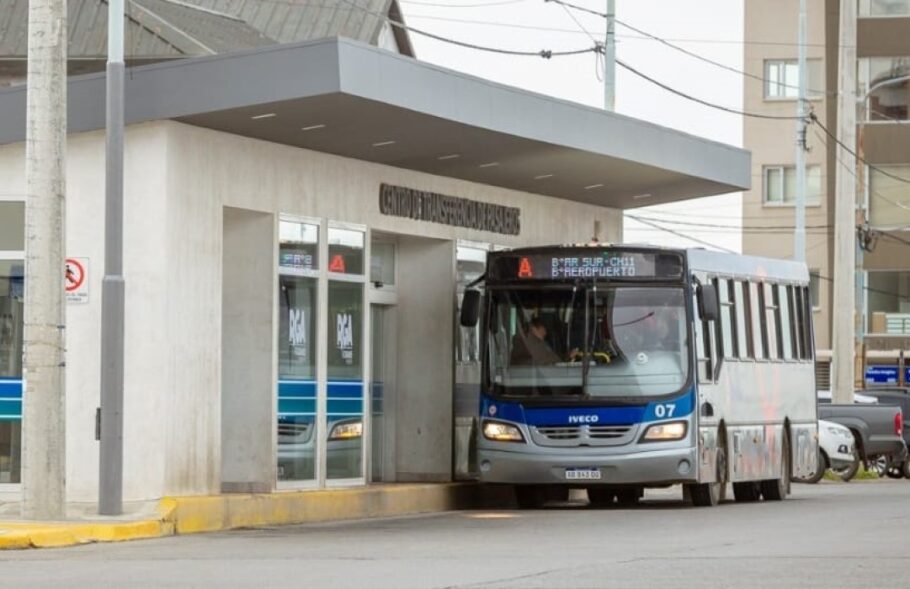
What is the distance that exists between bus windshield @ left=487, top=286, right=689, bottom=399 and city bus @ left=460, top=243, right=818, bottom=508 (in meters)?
0.01

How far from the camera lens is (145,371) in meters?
22.0

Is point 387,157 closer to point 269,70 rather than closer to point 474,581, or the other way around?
point 269,70

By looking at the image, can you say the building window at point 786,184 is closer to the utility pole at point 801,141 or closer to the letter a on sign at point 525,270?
the utility pole at point 801,141

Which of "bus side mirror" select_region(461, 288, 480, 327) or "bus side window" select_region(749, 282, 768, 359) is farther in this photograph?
"bus side window" select_region(749, 282, 768, 359)

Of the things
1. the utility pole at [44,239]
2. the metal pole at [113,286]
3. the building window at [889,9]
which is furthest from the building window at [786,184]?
the utility pole at [44,239]

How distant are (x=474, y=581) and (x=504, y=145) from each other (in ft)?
40.2

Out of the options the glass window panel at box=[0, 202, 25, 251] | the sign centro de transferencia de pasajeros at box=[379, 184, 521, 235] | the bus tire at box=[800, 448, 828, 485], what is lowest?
the bus tire at box=[800, 448, 828, 485]

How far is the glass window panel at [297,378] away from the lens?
24.0 meters

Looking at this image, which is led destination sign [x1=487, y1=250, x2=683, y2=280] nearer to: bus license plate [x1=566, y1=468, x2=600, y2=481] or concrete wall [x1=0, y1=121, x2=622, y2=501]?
bus license plate [x1=566, y1=468, x2=600, y2=481]

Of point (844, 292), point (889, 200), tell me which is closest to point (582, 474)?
point (844, 292)

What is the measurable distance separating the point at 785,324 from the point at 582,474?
593 centimetres

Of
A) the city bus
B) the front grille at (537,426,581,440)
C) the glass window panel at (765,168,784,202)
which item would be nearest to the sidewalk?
the city bus

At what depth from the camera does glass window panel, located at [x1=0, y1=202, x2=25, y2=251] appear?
2281 centimetres

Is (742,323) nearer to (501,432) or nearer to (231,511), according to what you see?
(501,432)
